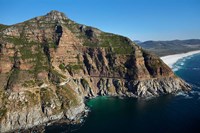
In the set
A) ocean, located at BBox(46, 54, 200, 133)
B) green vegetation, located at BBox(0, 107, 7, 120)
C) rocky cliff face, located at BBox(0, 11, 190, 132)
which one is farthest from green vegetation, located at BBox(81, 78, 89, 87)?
green vegetation, located at BBox(0, 107, 7, 120)

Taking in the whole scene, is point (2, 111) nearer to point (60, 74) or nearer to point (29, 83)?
point (29, 83)

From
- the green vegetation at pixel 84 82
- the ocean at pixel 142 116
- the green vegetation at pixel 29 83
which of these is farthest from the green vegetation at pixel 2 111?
the green vegetation at pixel 84 82

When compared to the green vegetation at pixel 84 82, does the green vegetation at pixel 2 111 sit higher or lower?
lower

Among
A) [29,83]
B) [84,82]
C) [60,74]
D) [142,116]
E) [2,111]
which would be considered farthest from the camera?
[84,82]

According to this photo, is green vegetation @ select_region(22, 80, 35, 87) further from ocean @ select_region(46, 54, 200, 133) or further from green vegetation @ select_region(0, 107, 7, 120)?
ocean @ select_region(46, 54, 200, 133)

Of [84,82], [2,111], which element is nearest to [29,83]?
[2,111]

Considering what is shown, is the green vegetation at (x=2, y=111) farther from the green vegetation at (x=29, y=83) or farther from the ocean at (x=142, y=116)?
the ocean at (x=142, y=116)
